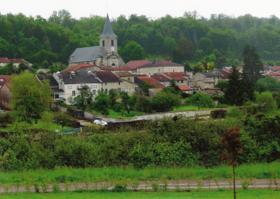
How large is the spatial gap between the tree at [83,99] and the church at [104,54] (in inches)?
972

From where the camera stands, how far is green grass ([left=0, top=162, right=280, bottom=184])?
16.9 metres

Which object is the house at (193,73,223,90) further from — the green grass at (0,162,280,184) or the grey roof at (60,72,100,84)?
the green grass at (0,162,280,184)

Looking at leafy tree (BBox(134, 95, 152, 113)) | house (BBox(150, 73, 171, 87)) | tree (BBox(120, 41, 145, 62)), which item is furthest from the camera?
tree (BBox(120, 41, 145, 62))

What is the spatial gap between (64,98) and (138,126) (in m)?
17.7

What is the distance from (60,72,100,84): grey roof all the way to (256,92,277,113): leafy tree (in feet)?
65.1

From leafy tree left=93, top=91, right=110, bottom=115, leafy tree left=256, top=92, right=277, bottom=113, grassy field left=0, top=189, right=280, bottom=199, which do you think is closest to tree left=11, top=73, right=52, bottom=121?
leafy tree left=93, top=91, right=110, bottom=115

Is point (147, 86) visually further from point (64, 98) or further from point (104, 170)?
point (104, 170)

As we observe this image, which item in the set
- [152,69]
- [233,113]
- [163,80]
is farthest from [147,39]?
[233,113]

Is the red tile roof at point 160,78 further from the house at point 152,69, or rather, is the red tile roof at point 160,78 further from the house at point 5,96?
the house at point 5,96

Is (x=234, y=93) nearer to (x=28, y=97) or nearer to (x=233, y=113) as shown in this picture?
(x=233, y=113)

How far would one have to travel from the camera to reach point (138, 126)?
91.4ft

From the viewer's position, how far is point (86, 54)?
73875 mm

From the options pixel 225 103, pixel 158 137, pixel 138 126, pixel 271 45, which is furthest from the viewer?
pixel 271 45

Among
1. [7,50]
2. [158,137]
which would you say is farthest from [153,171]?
[7,50]
